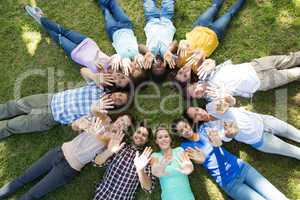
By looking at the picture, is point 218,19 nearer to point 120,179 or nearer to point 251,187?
point 251,187

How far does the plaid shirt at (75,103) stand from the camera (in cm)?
549

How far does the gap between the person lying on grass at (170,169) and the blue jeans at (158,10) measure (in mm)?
1636

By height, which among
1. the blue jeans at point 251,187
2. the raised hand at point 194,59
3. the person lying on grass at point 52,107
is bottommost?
the blue jeans at point 251,187

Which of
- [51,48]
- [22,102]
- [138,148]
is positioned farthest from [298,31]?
[22,102]

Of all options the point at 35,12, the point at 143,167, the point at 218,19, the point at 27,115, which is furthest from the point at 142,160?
the point at 35,12

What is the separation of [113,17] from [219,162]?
2.45 meters

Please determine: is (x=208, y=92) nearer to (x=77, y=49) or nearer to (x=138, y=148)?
(x=138, y=148)

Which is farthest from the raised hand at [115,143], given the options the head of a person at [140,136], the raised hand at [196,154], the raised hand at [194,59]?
the raised hand at [194,59]

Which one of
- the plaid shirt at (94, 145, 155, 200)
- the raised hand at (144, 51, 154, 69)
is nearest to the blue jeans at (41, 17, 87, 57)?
the raised hand at (144, 51, 154, 69)

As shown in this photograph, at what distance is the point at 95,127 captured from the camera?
5270 millimetres

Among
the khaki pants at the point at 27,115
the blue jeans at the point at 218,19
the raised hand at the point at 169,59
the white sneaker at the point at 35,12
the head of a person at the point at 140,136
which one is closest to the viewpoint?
the head of a person at the point at 140,136

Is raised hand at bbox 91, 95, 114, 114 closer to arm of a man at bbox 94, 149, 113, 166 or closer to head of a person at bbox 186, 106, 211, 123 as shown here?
arm of a man at bbox 94, 149, 113, 166

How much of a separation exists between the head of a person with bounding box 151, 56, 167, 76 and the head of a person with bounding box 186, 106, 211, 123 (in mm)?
604

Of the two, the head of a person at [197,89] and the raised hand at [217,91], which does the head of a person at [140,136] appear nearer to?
the head of a person at [197,89]
